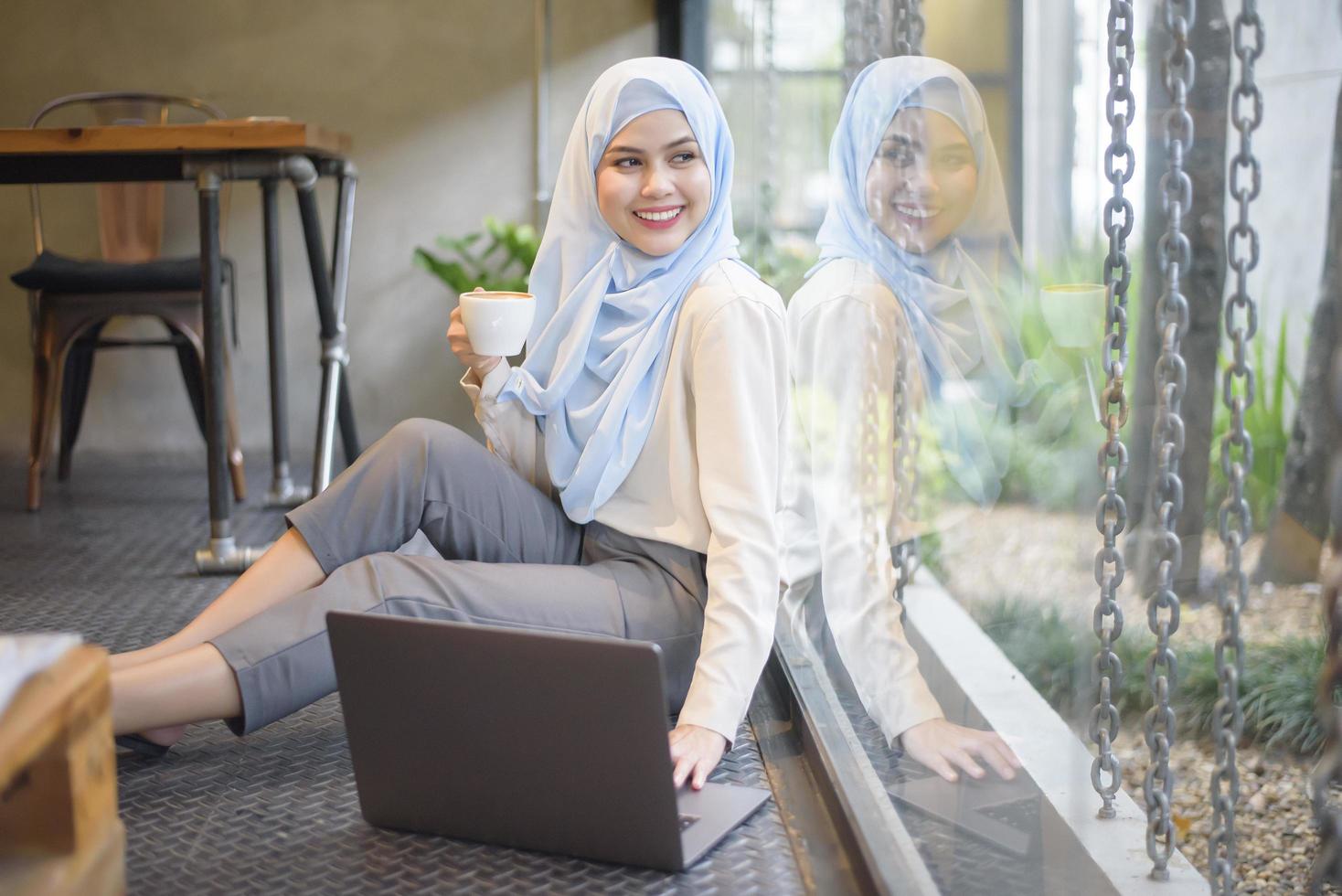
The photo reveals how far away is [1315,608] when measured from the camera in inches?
43.1

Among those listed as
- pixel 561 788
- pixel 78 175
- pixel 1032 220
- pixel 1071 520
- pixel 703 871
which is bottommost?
pixel 703 871

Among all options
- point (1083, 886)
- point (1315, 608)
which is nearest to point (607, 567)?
point (1083, 886)

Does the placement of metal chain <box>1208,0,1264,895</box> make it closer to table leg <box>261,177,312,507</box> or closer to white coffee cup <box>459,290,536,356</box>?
white coffee cup <box>459,290,536,356</box>

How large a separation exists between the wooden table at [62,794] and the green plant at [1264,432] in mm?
850

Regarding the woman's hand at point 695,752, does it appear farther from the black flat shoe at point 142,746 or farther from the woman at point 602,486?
the black flat shoe at point 142,746

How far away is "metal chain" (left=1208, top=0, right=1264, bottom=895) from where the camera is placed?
87cm

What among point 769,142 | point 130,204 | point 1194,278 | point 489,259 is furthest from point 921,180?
point 489,259

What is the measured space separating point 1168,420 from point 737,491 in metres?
0.63

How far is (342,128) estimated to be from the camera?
4.46 metres

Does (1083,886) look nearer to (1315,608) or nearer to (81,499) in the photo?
(1315,608)

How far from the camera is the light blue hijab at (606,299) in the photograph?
1.66 meters

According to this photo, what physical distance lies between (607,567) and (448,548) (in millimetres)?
218

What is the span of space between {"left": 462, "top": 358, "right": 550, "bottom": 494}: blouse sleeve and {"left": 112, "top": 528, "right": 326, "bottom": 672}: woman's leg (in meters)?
A: 0.32

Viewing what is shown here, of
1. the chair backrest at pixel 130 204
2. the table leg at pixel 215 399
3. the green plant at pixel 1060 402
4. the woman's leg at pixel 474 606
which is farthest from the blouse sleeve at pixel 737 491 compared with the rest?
the chair backrest at pixel 130 204
